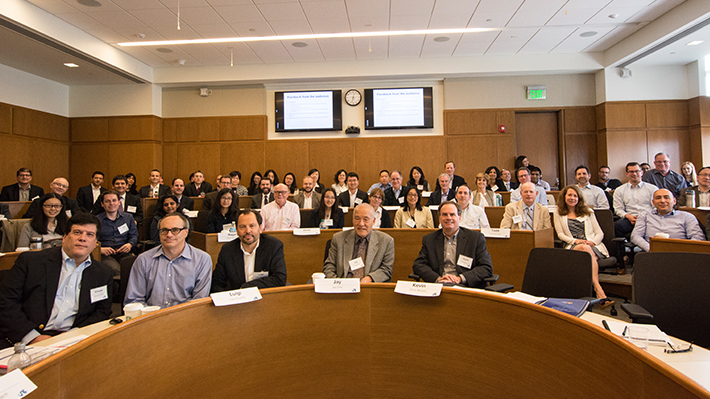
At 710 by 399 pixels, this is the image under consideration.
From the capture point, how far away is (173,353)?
1521mm

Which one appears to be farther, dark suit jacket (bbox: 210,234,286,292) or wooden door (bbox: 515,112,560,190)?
wooden door (bbox: 515,112,560,190)

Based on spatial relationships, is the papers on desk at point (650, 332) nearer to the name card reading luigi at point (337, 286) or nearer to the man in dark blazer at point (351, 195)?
the name card reading luigi at point (337, 286)

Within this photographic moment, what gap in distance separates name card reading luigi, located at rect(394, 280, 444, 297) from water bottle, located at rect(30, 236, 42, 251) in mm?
3826

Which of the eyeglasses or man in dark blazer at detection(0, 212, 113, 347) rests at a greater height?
the eyeglasses

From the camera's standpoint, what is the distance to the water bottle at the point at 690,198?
4711 mm

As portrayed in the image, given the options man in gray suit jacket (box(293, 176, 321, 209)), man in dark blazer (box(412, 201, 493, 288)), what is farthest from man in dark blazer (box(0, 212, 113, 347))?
man in gray suit jacket (box(293, 176, 321, 209))

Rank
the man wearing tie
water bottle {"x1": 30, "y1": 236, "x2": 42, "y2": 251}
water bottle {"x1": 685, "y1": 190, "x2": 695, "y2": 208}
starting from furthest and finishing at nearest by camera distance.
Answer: water bottle {"x1": 685, "y1": 190, "x2": 695, "y2": 208}, the man wearing tie, water bottle {"x1": 30, "y1": 236, "x2": 42, "y2": 251}

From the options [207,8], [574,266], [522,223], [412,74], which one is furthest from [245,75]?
[574,266]

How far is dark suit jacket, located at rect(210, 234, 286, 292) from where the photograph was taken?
9.09 ft

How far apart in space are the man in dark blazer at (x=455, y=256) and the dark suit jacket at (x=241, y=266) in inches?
44.9

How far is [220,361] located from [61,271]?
4.51 ft

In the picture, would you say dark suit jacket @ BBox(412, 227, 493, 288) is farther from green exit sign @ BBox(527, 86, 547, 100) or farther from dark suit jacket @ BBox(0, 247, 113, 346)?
green exit sign @ BBox(527, 86, 547, 100)

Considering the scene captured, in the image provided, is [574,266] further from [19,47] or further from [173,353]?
[19,47]

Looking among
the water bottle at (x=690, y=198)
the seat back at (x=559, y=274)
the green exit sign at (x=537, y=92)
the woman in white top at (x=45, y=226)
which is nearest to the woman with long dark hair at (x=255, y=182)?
the woman in white top at (x=45, y=226)
